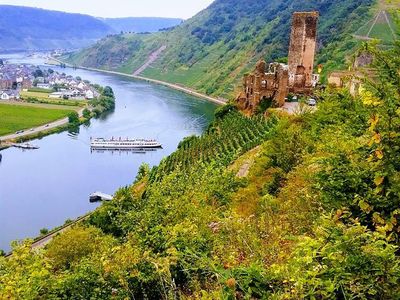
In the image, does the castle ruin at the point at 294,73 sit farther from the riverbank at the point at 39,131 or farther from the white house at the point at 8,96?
the white house at the point at 8,96

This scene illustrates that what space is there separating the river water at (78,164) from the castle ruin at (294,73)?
43.4ft

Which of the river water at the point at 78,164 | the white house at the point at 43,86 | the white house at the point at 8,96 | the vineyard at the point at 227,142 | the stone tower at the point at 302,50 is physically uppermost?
the stone tower at the point at 302,50

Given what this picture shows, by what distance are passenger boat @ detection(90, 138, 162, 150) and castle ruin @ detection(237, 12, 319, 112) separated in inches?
703

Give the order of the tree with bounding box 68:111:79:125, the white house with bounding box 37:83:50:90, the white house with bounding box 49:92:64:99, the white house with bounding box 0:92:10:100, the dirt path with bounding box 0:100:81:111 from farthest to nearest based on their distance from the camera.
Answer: the white house with bounding box 37:83:50:90 → the white house with bounding box 49:92:64:99 → the white house with bounding box 0:92:10:100 → the dirt path with bounding box 0:100:81:111 → the tree with bounding box 68:111:79:125

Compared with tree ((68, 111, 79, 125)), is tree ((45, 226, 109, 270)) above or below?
above

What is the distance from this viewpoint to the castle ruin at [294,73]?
26.6 metres

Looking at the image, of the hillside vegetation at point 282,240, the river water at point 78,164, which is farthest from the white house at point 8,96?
the hillside vegetation at point 282,240

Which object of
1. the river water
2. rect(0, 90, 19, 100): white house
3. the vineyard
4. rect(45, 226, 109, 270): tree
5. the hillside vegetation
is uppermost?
the hillside vegetation

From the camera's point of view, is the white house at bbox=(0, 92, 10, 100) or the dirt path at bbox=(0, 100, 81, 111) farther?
the white house at bbox=(0, 92, 10, 100)

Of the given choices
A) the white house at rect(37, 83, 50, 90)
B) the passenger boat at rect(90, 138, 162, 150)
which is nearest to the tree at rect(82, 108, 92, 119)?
the passenger boat at rect(90, 138, 162, 150)

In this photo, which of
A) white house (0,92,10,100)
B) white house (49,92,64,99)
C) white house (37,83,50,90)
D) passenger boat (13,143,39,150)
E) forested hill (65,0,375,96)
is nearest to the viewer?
passenger boat (13,143,39,150)

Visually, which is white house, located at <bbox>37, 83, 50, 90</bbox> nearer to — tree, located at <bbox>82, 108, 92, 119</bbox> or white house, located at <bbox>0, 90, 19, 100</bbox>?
white house, located at <bbox>0, 90, 19, 100</bbox>

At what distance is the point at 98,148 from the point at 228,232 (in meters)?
40.3

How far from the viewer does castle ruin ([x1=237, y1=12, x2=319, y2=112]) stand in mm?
26625
